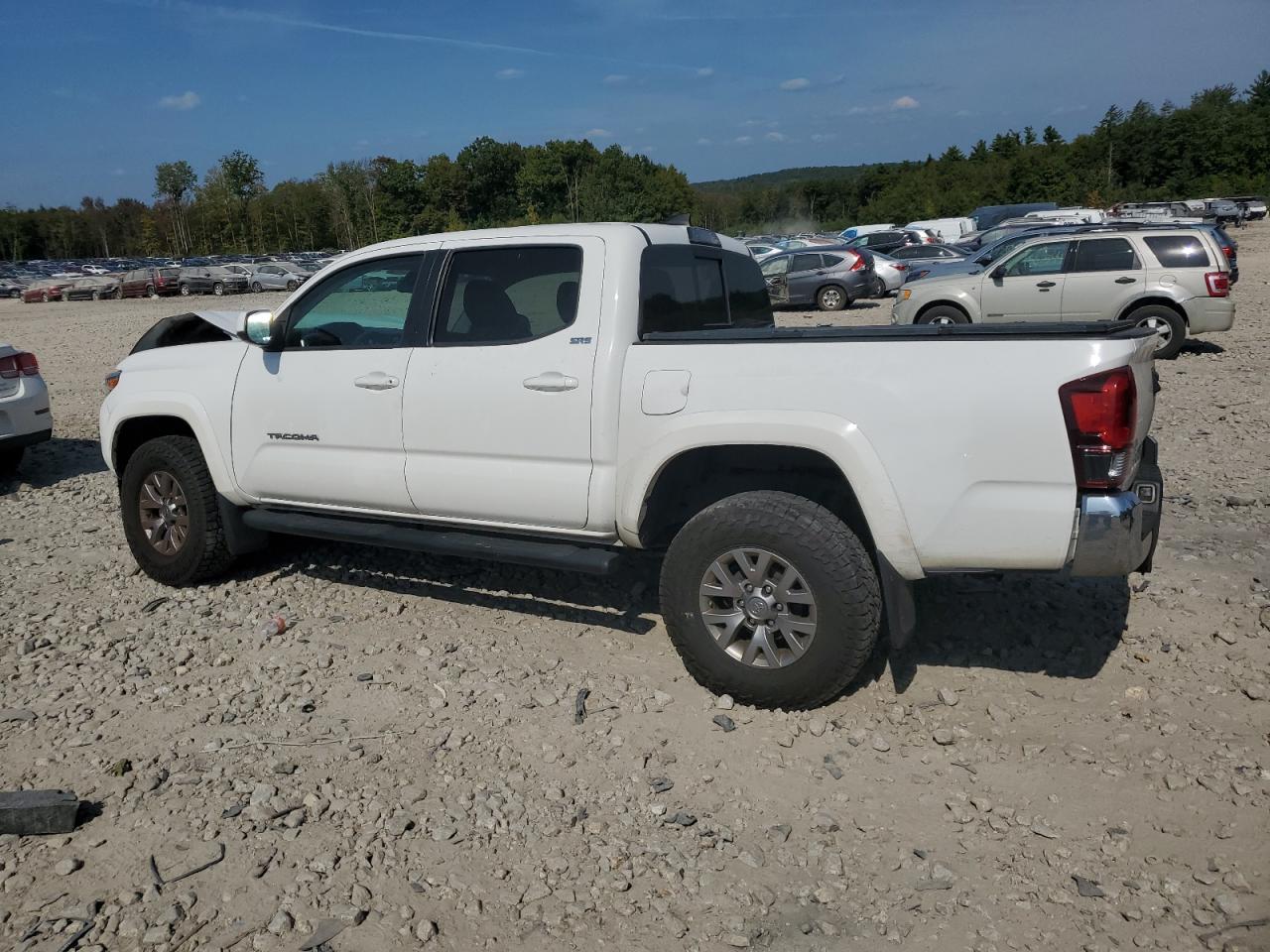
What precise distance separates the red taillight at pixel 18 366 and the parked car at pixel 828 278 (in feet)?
54.6

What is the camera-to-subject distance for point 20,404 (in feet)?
28.1

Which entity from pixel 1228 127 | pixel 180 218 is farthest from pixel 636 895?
pixel 180 218

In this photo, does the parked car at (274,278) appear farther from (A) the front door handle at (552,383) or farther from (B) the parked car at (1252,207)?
Answer: (B) the parked car at (1252,207)

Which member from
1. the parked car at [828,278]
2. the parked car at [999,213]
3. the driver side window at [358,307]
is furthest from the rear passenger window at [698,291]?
the parked car at [999,213]

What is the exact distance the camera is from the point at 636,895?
3146mm

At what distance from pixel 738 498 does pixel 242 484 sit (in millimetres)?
2934

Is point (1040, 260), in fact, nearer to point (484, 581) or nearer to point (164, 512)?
point (484, 581)

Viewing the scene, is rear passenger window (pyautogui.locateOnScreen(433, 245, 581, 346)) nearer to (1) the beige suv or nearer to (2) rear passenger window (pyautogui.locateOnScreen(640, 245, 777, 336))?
(2) rear passenger window (pyautogui.locateOnScreen(640, 245, 777, 336))

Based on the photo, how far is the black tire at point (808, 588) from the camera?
393 cm

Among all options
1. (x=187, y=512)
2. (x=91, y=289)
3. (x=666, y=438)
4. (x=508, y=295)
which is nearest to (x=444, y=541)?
(x=508, y=295)

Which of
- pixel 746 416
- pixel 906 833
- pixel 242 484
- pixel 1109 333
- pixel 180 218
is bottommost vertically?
pixel 906 833

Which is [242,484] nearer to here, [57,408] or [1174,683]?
[1174,683]

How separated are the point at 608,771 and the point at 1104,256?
12.7m

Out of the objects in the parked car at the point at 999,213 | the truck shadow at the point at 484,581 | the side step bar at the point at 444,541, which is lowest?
the truck shadow at the point at 484,581
